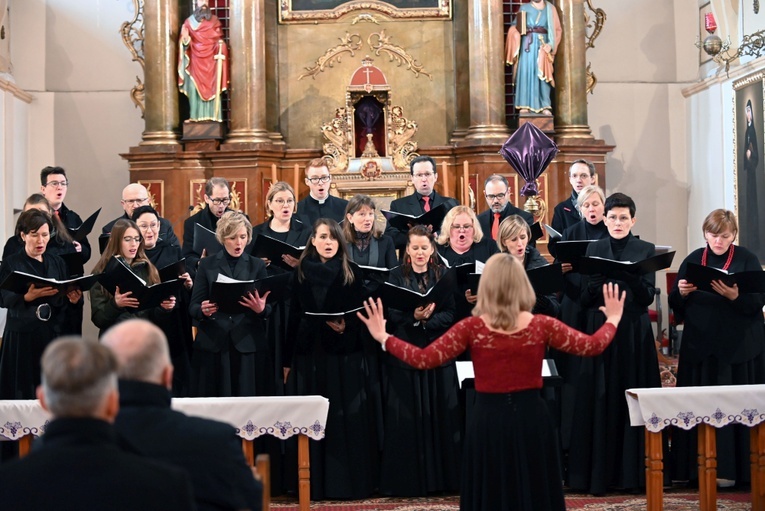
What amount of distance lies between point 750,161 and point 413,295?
644cm

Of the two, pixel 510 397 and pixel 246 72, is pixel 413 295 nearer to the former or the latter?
pixel 510 397

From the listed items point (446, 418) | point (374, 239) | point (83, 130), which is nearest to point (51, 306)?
point (374, 239)

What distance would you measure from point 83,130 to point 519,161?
234 inches

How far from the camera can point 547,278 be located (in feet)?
18.1

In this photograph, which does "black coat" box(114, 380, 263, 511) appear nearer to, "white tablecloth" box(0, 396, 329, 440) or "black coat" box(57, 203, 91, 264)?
"white tablecloth" box(0, 396, 329, 440)

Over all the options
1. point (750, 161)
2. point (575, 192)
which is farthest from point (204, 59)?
point (750, 161)

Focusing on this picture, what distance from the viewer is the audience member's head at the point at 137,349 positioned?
268cm

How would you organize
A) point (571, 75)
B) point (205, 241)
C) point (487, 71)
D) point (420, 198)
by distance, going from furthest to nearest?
point (571, 75) < point (487, 71) < point (420, 198) < point (205, 241)

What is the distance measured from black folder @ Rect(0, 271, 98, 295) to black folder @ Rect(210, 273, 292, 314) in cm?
73

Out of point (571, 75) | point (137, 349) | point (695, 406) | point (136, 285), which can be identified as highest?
point (571, 75)

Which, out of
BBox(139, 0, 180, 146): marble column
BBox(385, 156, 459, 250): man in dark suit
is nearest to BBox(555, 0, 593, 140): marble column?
BBox(385, 156, 459, 250): man in dark suit

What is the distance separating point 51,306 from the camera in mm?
6082

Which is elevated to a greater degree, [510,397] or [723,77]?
[723,77]

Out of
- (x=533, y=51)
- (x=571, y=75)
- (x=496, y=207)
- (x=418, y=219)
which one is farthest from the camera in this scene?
(x=571, y=75)
